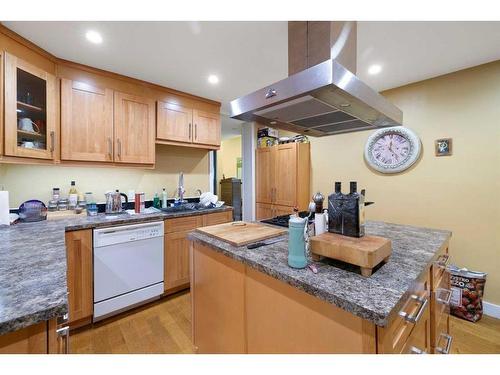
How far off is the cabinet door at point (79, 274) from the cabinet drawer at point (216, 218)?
1.10m

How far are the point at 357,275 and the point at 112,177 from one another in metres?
2.64

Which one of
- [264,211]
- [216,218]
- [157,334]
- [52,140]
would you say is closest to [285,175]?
[264,211]

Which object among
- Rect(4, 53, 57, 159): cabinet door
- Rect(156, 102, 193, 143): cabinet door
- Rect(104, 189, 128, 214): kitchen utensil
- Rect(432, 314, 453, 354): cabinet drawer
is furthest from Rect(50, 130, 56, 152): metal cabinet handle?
Rect(432, 314, 453, 354): cabinet drawer

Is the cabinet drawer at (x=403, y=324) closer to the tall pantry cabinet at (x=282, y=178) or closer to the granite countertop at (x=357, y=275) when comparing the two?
the granite countertop at (x=357, y=275)

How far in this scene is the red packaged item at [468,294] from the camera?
6.48 ft

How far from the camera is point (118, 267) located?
2.00 m

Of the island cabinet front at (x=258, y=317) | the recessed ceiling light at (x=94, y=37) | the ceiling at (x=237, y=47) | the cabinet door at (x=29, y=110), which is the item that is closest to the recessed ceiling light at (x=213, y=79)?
the ceiling at (x=237, y=47)

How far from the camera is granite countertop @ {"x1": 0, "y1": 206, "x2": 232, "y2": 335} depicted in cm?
62

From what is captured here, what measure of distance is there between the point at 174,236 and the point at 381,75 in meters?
2.65

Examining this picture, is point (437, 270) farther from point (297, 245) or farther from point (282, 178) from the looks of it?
point (282, 178)

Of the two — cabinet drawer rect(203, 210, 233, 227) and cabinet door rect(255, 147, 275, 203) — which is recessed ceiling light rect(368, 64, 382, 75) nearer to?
cabinet door rect(255, 147, 275, 203)

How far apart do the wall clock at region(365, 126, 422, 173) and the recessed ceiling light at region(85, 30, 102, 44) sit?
2815 mm
